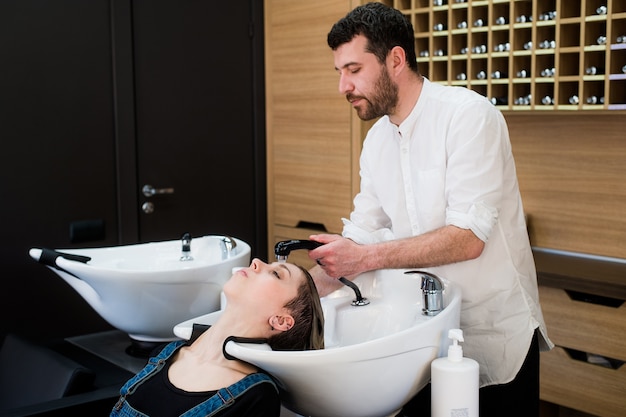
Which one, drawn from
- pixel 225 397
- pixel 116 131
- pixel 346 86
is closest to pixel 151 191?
pixel 116 131

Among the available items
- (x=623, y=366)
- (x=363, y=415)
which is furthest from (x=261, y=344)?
(x=623, y=366)

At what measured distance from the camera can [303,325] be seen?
160 cm

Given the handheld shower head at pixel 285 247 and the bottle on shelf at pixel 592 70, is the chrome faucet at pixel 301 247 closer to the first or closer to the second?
the handheld shower head at pixel 285 247

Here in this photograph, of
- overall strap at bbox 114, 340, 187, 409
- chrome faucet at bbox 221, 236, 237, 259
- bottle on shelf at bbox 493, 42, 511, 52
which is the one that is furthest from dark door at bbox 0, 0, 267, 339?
overall strap at bbox 114, 340, 187, 409

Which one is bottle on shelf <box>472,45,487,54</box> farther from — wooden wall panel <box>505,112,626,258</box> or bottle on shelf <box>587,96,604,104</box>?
bottle on shelf <box>587,96,604,104</box>

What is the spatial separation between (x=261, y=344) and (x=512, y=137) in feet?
6.36

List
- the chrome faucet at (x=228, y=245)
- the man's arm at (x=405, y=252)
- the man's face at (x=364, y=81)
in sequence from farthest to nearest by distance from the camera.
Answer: the chrome faucet at (x=228, y=245)
the man's face at (x=364, y=81)
the man's arm at (x=405, y=252)

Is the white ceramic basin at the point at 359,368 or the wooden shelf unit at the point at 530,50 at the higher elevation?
the wooden shelf unit at the point at 530,50

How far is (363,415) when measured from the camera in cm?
146

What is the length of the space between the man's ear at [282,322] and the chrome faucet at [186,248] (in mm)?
756

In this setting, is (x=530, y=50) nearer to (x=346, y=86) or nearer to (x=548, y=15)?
(x=548, y=15)

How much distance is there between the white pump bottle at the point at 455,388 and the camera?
1.42 m

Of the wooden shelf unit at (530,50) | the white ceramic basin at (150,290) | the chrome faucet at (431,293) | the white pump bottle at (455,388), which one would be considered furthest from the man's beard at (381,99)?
the wooden shelf unit at (530,50)

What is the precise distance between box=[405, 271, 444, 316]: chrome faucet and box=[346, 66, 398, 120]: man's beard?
43cm
